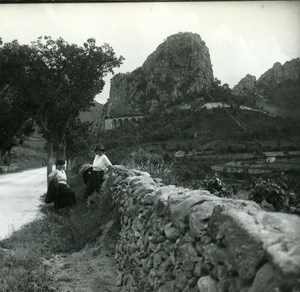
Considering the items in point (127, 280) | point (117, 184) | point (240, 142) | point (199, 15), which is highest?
point (199, 15)

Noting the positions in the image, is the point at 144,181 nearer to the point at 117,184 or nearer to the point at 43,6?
the point at 117,184

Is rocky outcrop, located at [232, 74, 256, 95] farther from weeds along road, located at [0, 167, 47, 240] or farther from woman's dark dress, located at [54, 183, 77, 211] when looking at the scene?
weeds along road, located at [0, 167, 47, 240]

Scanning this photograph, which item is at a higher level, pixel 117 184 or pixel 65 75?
A: pixel 65 75

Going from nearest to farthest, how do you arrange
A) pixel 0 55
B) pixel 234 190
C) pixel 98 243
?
1. pixel 234 190
2. pixel 98 243
3. pixel 0 55

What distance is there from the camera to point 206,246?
3336mm

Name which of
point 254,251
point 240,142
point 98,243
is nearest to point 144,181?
point 98,243

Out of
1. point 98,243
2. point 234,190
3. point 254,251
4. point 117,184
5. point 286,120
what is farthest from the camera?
point 117,184

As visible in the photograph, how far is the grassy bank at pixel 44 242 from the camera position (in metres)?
5.51

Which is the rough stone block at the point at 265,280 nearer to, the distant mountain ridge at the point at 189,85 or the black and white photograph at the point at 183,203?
the black and white photograph at the point at 183,203

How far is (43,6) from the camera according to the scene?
5.89 meters

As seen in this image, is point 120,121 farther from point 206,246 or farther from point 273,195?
point 206,246

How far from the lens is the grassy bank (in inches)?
217

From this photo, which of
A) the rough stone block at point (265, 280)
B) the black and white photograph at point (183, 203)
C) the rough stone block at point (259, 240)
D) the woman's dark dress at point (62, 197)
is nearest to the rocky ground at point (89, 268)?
the black and white photograph at point (183, 203)

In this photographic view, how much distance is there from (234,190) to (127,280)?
224 cm
